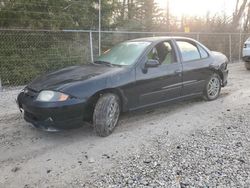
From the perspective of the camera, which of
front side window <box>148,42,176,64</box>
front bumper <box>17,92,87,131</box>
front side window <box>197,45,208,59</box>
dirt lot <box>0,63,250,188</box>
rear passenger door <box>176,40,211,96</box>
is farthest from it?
front side window <box>197,45,208,59</box>

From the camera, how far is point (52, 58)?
8570mm

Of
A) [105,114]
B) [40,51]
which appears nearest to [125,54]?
[105,114]

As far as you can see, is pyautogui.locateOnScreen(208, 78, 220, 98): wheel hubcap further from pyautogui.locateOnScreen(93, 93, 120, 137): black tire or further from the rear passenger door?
pyautogui.locateOnScreen(93, 93, 120, 137): black tire

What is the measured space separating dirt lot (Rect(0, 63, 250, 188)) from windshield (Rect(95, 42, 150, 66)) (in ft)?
3.50

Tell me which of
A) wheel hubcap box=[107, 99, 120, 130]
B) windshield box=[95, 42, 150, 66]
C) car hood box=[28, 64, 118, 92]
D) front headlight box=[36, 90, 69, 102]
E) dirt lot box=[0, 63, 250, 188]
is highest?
windshield box=[95, 42, 150, 66]

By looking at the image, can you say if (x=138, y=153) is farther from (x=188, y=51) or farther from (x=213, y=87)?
(x=213, y=87)

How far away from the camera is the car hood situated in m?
4.02

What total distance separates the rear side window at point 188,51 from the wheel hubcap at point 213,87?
2.34ft

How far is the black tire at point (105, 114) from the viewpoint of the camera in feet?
13.5

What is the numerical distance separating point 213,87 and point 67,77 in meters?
3.53

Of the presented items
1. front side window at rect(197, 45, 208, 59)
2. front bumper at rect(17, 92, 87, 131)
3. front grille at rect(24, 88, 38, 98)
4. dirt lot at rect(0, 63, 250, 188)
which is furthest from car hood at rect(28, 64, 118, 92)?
front side window at rect(197, 45, 208, 59)

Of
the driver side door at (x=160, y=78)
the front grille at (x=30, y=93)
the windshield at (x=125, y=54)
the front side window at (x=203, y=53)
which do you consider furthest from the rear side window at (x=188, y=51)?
the front grille at (x=30, y=93)

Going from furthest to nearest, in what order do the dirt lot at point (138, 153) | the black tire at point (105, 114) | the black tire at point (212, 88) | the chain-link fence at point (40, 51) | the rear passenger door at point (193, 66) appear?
the chain-link fence at point (40, 51)
the black tire at point (212, 88)
the rear passenger door at point (193, 66)
the black tire at point (105, 114)
the dirt lot at point (138, 153)

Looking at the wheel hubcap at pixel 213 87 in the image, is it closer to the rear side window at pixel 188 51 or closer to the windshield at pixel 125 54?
the rear side window at pixel 188 51
